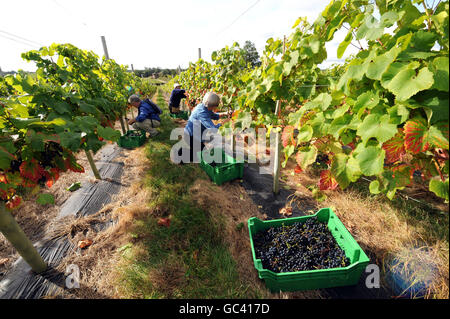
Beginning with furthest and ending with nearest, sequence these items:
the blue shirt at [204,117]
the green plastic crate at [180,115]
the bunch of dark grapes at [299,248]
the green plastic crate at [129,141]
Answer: the green plastic crate at [180,115] → the green plastic crate at [129,141] → the blue shirt at [204,117] → the bunch of dark grapes at [299,248]

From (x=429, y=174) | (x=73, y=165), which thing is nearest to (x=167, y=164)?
(x=73, y=165)

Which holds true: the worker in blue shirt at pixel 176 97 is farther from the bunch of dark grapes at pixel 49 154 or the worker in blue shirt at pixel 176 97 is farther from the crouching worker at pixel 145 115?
the bunch of dark grapes at pixel 49 154

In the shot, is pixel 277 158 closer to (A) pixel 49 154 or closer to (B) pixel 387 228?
(B) pixel 387 228

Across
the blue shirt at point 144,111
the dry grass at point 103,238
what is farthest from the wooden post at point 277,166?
the blue shirt at point 144,111

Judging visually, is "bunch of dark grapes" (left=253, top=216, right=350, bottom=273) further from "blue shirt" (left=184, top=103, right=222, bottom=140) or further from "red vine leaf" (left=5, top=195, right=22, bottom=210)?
"red vine leaf" (left=5, top=195, right=22, bottom=210)

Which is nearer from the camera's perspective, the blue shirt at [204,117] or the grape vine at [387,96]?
the grape vine at [387,96]

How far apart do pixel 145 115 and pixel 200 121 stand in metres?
2.86

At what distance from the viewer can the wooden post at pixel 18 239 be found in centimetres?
163

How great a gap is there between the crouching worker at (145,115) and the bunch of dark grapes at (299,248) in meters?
5.07

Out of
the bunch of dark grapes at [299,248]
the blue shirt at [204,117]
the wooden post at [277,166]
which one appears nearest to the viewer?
the bunch of dark grapes at [299,248]

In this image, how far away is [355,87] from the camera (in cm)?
139

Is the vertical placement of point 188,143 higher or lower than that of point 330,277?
higher
